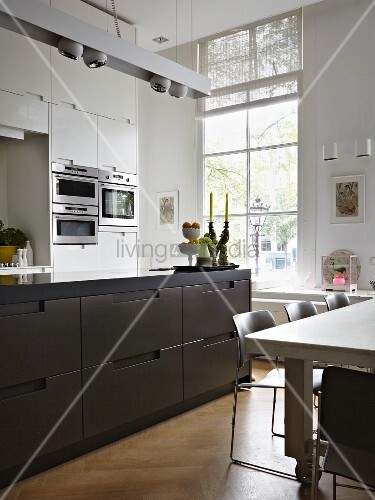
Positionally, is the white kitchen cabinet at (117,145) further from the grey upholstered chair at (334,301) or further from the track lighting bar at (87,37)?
the grey upholstered chair at (334,301)

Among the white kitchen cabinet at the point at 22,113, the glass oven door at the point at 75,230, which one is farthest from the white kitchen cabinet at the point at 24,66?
the glass oven door at the point at 75,230

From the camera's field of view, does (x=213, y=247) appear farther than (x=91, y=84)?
No

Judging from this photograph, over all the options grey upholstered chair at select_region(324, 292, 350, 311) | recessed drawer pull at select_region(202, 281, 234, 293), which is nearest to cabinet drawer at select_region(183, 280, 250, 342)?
recessed drawer pull at select_region(202, 281, 234, 293)

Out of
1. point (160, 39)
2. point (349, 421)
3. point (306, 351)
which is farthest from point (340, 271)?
point (349, 421)

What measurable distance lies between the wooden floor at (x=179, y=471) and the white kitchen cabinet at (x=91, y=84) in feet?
10.4

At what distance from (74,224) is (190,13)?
7.88 feet

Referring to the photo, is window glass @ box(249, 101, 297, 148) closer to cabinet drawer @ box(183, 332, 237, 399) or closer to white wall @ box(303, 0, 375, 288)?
white wall @ box(303, 0, 375, 288)

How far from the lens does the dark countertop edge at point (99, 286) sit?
2492 millimetres

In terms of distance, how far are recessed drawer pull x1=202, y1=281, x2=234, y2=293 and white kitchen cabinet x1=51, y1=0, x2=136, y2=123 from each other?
92.3 inches

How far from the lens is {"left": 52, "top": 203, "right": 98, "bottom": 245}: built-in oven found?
4.97 meters

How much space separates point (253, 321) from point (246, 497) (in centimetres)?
90

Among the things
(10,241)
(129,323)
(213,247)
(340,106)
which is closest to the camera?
(129,323)

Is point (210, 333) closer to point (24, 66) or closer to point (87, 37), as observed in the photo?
point (87, 37)

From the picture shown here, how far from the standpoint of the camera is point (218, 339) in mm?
3896
